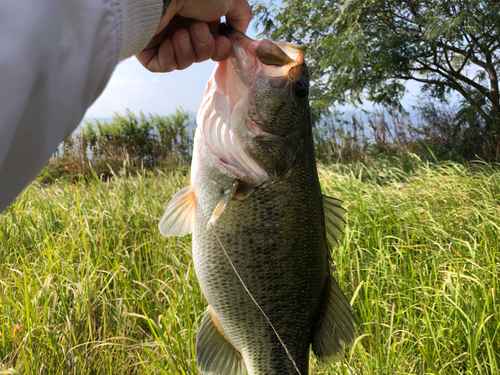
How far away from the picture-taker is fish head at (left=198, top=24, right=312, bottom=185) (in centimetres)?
129

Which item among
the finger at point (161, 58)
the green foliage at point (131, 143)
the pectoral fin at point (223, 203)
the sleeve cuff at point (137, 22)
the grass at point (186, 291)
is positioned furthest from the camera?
the green foliage at point (131, 143)

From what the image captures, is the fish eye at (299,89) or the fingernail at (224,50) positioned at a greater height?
the fingernail at (224,50)

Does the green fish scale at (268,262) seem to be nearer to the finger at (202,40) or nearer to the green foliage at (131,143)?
the finger at (202,40)

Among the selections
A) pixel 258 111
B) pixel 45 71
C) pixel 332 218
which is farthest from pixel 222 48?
pixel 45 71

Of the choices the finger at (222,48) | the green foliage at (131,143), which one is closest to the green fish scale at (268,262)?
the finger at (222,48)

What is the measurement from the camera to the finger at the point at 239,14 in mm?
1387

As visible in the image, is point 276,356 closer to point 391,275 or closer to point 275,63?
point 275,63

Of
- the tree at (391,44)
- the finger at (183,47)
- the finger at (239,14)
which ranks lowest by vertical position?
the finger at (183,47)

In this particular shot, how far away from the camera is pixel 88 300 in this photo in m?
2.44

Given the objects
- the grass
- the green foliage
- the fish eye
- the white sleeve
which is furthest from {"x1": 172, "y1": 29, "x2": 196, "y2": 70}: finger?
the green foliage

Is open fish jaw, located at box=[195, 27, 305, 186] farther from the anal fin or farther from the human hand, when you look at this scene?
the anal fin

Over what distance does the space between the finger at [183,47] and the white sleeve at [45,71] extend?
736mm

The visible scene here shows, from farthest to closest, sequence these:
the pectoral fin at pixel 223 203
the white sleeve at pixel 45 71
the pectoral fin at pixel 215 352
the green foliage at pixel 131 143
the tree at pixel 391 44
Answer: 1. the green foliage at pixel 131 143
2. the tree at pixel 391 44
3. the pectoral fin at pixel 215 352
4. the pectoral fin at pixel 223 203
5. the white sleeve at pixel 45 71

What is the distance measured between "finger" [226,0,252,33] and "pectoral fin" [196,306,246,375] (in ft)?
3.65
